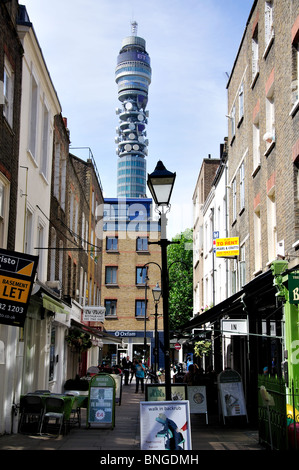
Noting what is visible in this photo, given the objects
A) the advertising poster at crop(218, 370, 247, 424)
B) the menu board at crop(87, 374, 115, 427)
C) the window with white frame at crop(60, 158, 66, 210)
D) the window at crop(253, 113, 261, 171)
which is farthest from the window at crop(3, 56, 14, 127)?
the window with white frame at crop(60, 158, 66, 210)

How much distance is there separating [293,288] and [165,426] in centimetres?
379

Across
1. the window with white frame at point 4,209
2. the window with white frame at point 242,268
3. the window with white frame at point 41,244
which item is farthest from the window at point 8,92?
the window with white frame at point 242,268

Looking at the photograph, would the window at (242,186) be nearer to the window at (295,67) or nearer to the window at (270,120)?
the window at (270,120)

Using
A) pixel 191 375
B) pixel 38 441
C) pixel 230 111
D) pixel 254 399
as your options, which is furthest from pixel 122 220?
pixel 38 441

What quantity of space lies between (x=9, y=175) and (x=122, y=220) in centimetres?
4833

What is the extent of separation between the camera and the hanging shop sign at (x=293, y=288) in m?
11.3

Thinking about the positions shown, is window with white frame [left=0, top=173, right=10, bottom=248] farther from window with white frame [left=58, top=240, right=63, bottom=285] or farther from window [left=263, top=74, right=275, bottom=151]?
window with white frame [left=58, top=240, right=63, bottom=285]

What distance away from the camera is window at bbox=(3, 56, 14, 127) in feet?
46.0

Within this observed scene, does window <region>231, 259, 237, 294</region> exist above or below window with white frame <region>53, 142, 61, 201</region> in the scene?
below

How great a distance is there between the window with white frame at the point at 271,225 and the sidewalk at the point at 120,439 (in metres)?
4.72

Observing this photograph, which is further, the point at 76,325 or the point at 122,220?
the point at 122,220

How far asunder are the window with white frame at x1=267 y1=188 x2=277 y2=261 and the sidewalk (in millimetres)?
4721

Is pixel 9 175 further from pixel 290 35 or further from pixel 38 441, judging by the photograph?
pixel 290 35
